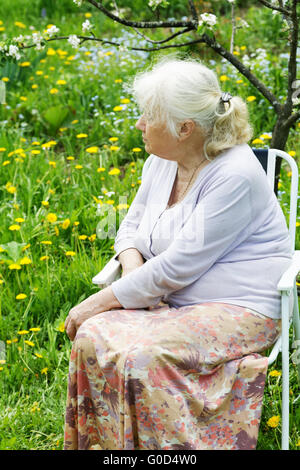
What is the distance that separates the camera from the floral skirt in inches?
73.3

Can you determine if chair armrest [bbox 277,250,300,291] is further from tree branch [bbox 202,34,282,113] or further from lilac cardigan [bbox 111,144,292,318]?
tree branch [bbox 202,34,282,113]

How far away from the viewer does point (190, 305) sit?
2.12m

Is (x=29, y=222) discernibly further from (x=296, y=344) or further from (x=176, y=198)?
(x=296, y=344)

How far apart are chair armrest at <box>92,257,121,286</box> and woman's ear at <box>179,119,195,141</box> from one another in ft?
1.69

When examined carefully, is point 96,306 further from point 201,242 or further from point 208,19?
point 208,19

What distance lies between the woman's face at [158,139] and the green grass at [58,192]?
91 cm

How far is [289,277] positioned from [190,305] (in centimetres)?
32

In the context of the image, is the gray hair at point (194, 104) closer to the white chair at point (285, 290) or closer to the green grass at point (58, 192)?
the white chair at point (285, 290)

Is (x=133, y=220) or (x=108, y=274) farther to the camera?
(x=133, y=220)

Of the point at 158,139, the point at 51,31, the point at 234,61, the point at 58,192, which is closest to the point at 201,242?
the point at 158,139

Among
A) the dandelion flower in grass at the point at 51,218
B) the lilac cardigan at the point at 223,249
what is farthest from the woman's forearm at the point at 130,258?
the dandelion flower in grass at the point at 51,218

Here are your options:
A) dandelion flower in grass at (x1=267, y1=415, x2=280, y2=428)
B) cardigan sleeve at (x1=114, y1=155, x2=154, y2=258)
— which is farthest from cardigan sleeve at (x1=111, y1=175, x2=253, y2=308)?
dandelion flower in grass at (x1=267, y1=415, x2=280, y2=428)
